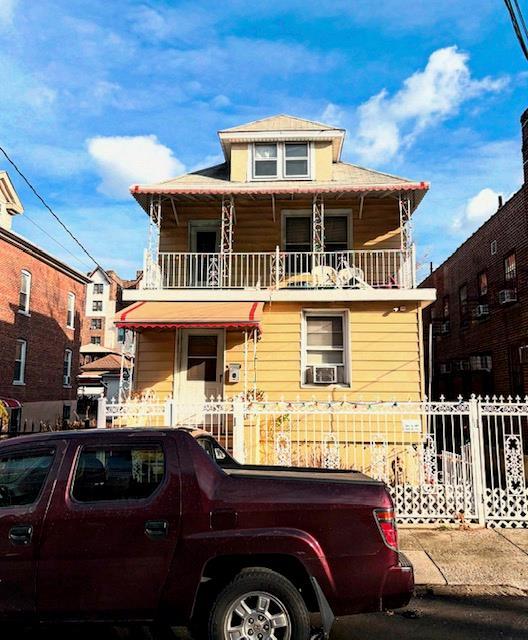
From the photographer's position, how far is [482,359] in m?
17.2

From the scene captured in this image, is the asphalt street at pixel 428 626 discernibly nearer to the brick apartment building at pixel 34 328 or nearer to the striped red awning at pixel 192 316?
the striped red awning at pixel 192 316

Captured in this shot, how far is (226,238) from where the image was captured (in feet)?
43.4

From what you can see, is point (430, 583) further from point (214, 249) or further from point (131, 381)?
point (214, 249)

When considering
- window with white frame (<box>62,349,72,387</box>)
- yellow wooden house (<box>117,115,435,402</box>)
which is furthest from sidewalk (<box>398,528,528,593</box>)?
window with white frame (<box>62,349,72,387</box>)

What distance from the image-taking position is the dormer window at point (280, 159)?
45.3 ft

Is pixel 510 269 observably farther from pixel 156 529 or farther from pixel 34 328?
pixel 34 328

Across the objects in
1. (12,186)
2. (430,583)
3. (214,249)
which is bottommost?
(430,583)

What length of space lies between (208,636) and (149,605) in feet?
1.48

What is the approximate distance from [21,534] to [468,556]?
17.1 ft

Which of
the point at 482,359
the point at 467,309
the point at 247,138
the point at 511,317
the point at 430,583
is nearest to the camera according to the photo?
the point at 430,583

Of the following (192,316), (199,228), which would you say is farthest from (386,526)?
(199,228)

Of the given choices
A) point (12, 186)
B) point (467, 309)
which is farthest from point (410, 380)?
point (12, 186)

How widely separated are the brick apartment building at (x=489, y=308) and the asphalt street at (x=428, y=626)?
9.40 metres

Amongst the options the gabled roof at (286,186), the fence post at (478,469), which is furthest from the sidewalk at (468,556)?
the gabled roof at (286,186)
